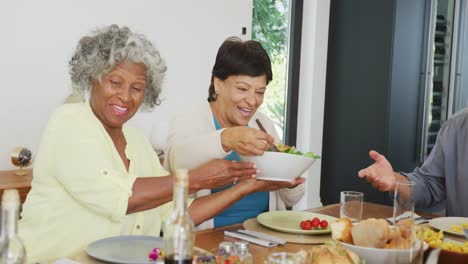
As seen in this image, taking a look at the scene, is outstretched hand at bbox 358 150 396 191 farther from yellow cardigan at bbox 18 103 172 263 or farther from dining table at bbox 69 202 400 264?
yellow cardigan at bbox 18 103 172 263

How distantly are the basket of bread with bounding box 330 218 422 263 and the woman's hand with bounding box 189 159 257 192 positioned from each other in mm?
539

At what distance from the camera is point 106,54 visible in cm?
182

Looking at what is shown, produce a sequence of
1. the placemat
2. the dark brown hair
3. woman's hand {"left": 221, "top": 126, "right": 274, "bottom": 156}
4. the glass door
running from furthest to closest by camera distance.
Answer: the glass door → the dark brown hair → woman's hand {"left": 221, "top": 126, "right": 274, "bottom": 156} → the placemat

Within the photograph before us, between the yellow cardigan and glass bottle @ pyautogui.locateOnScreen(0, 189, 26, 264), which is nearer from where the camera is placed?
glass bottle @ pyautogui.locateOnScreen(0, 189, 26, 264)

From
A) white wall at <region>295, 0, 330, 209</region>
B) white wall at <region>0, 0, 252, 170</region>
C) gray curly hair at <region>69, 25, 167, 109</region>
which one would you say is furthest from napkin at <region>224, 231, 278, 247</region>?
white wall at <region>295, 0, 330, 209</region>

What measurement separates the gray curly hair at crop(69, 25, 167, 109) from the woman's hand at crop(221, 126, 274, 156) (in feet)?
1.12

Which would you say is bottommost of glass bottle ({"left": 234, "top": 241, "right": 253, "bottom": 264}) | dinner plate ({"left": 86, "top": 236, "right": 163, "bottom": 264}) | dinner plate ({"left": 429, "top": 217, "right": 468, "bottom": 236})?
dinner plate ({"left": 429, "top": 217, "right": 468, "bottom": 236})

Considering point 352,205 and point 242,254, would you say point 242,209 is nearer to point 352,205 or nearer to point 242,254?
point 352,205

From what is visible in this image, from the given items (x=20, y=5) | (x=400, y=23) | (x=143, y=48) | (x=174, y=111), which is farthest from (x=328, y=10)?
(x=143, y=48)

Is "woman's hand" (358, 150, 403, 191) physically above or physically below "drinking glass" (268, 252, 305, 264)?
below

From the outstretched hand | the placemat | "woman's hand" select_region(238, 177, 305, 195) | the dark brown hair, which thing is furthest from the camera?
the dark brown hair

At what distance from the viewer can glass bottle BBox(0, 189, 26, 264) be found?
878 mm

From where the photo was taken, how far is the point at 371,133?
4.60 m

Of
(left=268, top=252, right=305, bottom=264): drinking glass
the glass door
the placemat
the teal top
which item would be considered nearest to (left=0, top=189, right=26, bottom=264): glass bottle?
(left=268, top=252, right=305, bottom=264): drinking glass
